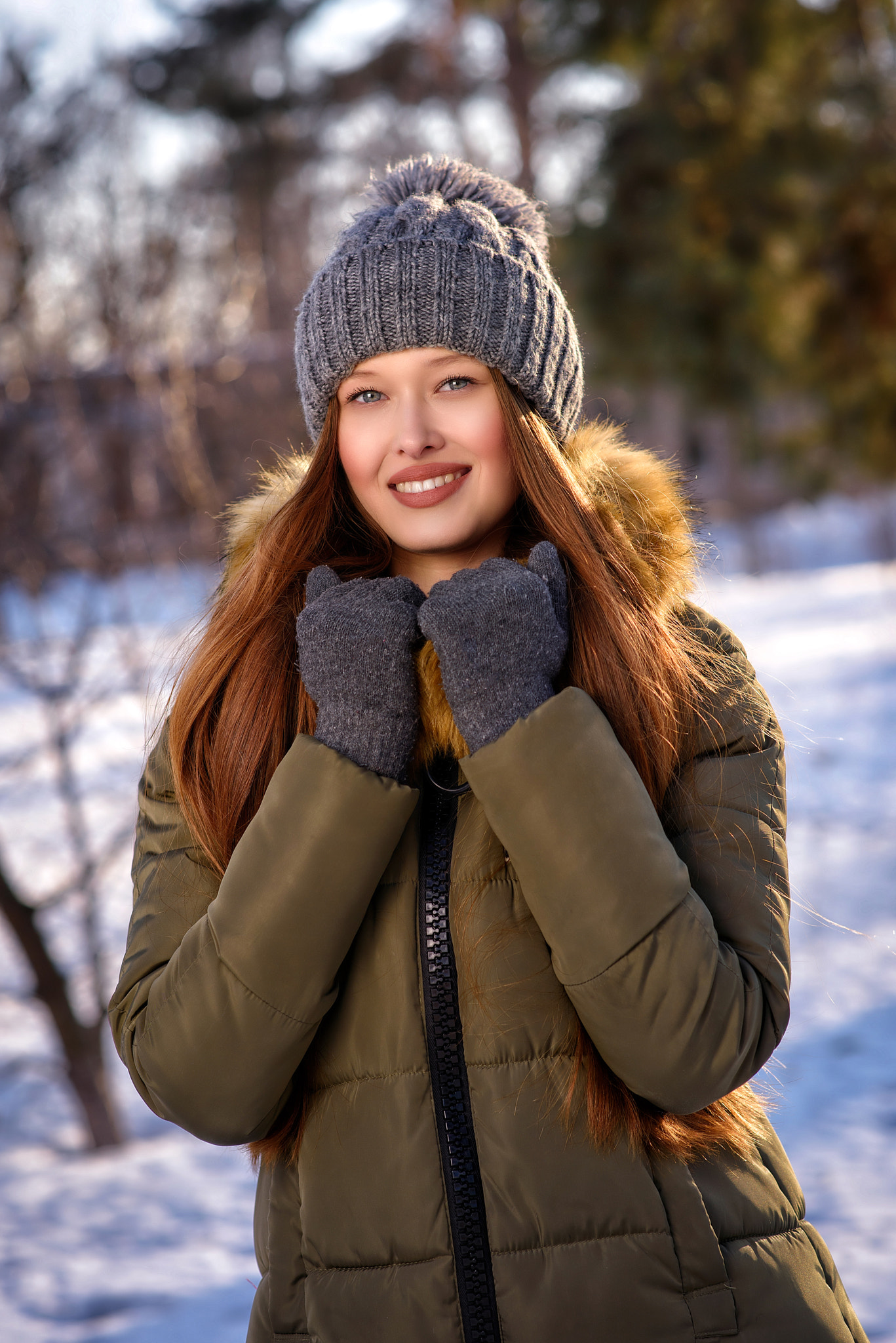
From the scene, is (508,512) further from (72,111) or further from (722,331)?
(72,111)

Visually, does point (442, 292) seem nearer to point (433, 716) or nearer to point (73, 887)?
point (433, 716)

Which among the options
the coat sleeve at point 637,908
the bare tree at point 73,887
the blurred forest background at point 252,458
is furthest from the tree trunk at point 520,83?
the coat sleeve at point 637,908

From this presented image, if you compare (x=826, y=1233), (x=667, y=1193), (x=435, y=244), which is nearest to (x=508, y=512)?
(x=435, y=244)

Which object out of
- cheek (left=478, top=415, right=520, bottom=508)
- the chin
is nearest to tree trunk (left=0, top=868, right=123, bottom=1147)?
the chin

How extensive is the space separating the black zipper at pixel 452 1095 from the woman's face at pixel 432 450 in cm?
46

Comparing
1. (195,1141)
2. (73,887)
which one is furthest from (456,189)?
(195,1141)

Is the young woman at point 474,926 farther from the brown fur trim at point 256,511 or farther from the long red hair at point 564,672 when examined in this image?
the brown fur trim at point 256,511

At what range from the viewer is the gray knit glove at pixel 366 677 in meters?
1.33

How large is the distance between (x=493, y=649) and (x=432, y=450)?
38 centimetres

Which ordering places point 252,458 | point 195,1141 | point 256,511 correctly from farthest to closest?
point 195,1141 < point 252,458 < point 256,511

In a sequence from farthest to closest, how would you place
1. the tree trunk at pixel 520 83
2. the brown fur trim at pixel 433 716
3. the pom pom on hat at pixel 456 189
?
1. the tree trunk at pixel 520 83
2. the pom pom on hat at pixel 456 189
3. the brown fur trim at pixel 433 716

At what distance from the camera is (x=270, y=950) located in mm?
1245

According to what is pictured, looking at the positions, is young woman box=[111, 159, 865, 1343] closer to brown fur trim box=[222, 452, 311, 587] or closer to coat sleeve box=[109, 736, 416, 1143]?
coat sleeve box=[109, 736, 416, 1143]

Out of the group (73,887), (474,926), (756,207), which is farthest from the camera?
(756,207)
